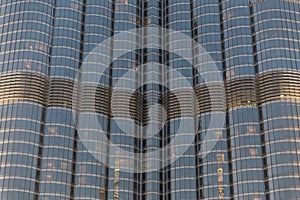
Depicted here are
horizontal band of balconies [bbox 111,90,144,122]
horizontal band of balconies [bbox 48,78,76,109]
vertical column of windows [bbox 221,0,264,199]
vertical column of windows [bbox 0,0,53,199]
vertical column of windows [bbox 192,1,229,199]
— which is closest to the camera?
vertical column of windows [bbox 221,0,264,199]

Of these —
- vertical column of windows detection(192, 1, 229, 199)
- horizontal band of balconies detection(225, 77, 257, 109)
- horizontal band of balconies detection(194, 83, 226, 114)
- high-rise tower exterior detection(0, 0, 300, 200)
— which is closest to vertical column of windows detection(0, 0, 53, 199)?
high-rise tower exterior detection(0, 0, 300, 200)

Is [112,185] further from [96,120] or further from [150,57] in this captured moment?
[150,57]

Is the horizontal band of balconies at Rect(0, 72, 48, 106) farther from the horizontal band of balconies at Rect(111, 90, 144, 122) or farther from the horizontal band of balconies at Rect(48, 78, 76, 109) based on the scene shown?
the horizontal band of balconies at Rect(111, 90, 144, 122)

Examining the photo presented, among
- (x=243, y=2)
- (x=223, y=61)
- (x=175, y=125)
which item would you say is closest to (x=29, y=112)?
(x=175, y=125)

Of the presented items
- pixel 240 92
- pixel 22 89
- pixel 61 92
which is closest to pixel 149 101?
pixel 61 92

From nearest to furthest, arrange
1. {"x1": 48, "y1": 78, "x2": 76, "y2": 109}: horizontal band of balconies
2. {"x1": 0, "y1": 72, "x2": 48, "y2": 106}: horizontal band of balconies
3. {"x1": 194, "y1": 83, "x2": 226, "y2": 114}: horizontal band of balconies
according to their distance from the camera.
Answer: {"x1": 0, "y1": 72, "x2": 48, "y2": 106}: horizontal band of balconies, {"x1": 194, "y1": 83, "x2": 226, "y2": 114}: horizontal band of balconies, {"x1": 48, "y1": 78, "x2": 76, "y2": 109}: horizontal band of balconies

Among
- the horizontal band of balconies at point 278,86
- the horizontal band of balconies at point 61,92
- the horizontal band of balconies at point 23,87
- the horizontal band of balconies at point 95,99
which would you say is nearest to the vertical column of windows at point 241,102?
the horizontal band of balconies at point 278,86

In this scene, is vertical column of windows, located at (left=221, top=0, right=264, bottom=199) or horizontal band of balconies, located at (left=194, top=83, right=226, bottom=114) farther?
horizontal band of balconies, located at (left=194, top=83, right=226, bottom=114)

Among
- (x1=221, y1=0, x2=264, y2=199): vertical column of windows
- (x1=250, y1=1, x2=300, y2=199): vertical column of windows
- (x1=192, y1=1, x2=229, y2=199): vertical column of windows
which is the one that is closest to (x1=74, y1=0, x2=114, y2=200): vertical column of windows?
(x1=192, y1=1, x2=229, y2=199): vertical column of windows
